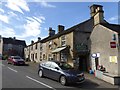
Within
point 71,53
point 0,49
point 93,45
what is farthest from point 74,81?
point 0,49

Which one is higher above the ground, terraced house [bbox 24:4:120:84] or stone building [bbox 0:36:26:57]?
stone building [bbox 0:36:26:57]

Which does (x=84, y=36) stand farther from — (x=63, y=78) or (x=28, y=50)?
(x=28, y=50)

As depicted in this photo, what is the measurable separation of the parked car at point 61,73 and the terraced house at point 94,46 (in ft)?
10.0

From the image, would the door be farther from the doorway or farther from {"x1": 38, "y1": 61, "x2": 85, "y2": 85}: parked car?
{"x1": 38, "y1": 61, "x2": 85, "y2": 85}: parked car

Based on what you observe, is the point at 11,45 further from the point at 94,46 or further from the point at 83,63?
the point at 94,46

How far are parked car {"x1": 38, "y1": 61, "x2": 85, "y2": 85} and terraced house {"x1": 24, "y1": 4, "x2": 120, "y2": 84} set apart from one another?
10.0ft

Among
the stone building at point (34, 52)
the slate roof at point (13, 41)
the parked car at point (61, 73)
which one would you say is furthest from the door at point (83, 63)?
the slate roof at point (13, 41)

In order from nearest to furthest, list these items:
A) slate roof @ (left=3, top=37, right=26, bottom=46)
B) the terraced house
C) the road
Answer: the road < the terraced house < slate roof @ (left=3, top=37, right=26, bottom=46)

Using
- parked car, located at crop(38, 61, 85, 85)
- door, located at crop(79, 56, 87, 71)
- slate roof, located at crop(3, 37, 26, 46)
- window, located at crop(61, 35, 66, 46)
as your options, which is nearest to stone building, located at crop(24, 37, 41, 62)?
window, located at crop(61, 35, 66, 46)

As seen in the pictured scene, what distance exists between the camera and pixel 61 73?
47.1 feet

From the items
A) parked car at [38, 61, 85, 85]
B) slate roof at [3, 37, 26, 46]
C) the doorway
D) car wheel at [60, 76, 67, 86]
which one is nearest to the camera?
car wheel at [60, 76, 67, 86]

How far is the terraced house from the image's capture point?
60.2 ft

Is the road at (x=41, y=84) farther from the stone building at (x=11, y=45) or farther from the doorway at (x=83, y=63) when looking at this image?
the stone building at (x=11, y=45)

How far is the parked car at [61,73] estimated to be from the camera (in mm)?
13758
